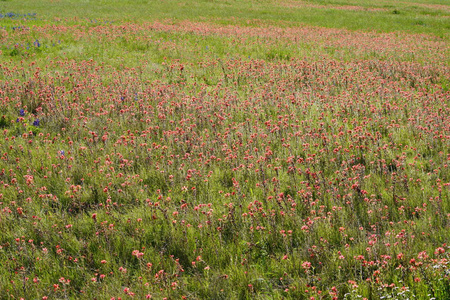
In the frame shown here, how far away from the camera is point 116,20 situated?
877 inches

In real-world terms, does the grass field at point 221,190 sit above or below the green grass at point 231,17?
below

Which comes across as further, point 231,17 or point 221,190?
point 231,17

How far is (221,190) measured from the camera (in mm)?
4848

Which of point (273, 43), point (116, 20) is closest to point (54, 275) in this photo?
point (273, 43)

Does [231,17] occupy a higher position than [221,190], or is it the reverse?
[231,17]

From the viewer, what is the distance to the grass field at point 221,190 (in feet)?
11.0

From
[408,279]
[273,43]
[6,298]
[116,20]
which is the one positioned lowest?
[6,298]

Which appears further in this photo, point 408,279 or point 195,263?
point 195,263

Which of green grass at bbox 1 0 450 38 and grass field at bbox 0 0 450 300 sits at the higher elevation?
green grass at bbox 1 0 450 38

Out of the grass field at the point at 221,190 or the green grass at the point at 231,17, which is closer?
the grass field at the point at 221,190

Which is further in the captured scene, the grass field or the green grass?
the green grass

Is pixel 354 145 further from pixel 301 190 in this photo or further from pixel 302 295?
pixel 302 295

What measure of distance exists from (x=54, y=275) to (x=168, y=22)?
21.7m

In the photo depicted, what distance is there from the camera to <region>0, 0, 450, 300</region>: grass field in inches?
132
